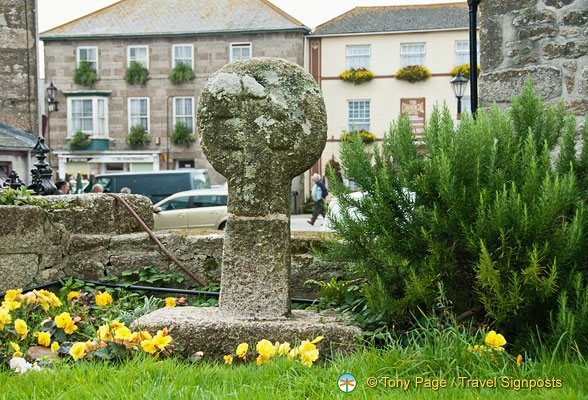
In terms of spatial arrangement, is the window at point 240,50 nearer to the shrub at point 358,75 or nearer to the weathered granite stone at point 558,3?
the shrub at point 358,75

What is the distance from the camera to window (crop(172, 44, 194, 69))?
29531 millimetres

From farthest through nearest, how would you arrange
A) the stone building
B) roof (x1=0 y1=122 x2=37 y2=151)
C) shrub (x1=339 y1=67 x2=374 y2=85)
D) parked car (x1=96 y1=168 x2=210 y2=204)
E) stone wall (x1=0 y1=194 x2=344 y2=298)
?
1. the stone building
2. shrub (x1=339 y1=67 x2=374 y2=85)
3. parked car (x1=96 y1=168 x2=210 y2=204)
4. roof (x1=0 y1=122 x2=37 y2=151)
5. stone wall (x1=0 y1=194 x2=344 y2=298)

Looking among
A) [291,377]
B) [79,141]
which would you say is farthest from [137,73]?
[291,377]

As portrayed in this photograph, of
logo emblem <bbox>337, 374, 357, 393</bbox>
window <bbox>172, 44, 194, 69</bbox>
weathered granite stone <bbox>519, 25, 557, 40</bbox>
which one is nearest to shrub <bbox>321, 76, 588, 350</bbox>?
logo emblem <bbox>337, 374, 357, 393</bbox>

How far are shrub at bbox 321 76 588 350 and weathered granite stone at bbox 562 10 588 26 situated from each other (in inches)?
105

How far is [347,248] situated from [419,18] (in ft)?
90.7

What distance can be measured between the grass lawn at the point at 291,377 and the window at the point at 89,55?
2964 centimetres

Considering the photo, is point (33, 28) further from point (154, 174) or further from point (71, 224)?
point (71, 224)

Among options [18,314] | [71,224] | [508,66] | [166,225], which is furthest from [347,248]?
[166,225]

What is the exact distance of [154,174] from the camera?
62.6 feet

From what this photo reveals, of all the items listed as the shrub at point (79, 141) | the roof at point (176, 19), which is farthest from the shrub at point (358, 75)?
the shrub at point (79, 141)

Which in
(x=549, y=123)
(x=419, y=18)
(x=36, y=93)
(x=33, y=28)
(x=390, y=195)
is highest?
(x=419, y=18)

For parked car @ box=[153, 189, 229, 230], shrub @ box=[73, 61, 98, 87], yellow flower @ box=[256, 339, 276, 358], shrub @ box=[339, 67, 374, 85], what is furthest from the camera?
shrub @ box=[73, 61, 98, 87]

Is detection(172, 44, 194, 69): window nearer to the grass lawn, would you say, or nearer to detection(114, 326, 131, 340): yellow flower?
detection(114, 326, 131, 340): yellow flower
